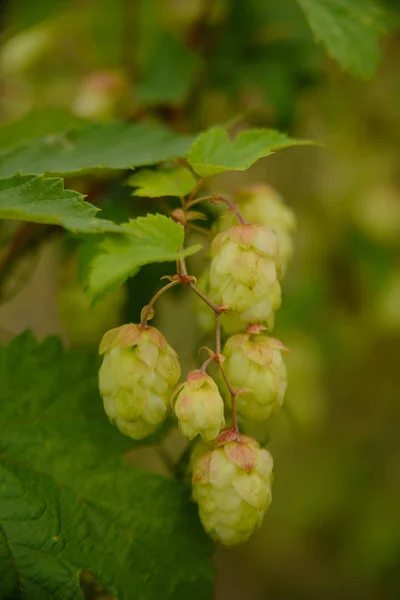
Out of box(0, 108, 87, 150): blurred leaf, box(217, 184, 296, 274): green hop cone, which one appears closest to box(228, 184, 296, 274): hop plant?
box(217, 184, 296, 274): green hop cone

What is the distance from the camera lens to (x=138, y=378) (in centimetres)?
71

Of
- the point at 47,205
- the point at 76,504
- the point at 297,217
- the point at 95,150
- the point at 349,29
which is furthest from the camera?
the point at 297,217

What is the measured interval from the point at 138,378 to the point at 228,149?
32 centimetres

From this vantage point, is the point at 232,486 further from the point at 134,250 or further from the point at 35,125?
the point at 35,125

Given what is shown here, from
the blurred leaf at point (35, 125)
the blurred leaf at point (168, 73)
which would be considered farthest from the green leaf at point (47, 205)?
the blurred leaf at point (168, 73)

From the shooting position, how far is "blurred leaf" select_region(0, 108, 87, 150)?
1142 millimetres

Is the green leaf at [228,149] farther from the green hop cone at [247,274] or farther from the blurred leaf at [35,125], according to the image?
the blurred leaf at [35,125]

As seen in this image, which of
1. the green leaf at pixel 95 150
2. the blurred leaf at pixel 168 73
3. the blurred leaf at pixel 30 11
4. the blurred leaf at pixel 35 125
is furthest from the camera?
the blurred leaf at pixel 30 11

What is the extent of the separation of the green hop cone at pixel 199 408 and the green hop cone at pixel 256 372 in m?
0.05

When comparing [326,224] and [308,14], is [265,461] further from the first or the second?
[326,224]

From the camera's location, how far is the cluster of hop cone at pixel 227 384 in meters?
0.72

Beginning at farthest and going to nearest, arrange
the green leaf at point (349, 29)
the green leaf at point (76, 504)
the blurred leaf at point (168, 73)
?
the blurred leaf at point (168, 73)
the green leaf at point (349, 29)
the green leaf at point (76, 504)

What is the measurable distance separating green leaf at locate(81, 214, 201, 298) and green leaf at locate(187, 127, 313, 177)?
0.31ft

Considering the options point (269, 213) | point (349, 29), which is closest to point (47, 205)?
point (269, 213)
